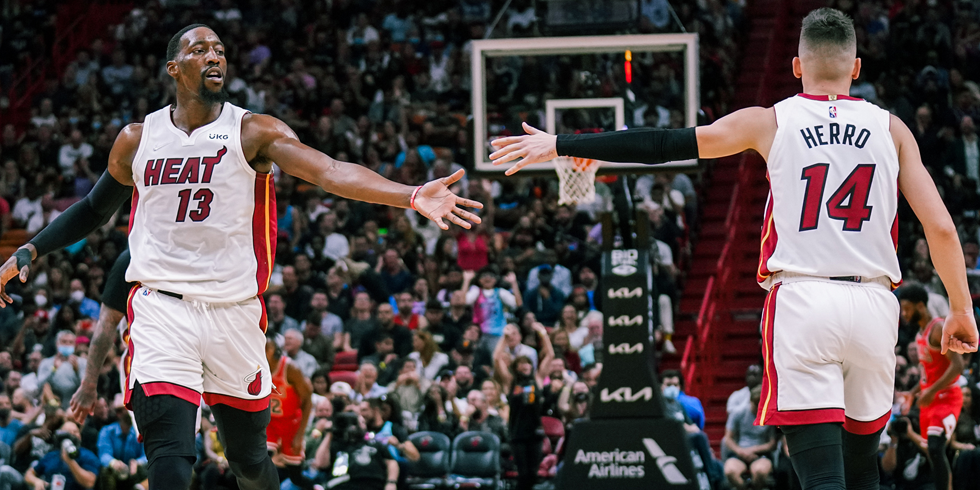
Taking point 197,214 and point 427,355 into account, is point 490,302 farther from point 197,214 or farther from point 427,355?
point 197,214

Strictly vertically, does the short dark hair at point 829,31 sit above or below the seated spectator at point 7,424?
above

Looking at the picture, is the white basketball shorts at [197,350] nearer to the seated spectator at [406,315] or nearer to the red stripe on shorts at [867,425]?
the red stripe on shorts at [867,425]

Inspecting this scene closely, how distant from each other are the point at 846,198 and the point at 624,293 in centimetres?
653

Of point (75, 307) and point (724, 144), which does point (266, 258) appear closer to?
point (724, 144)

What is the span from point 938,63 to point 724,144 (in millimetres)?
13757

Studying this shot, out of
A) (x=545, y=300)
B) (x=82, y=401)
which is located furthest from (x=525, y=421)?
(x=82, y=401)

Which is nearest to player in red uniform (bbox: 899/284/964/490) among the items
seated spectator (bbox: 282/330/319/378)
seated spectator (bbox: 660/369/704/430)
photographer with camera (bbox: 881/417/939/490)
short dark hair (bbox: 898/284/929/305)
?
short dark hair (bbox: 898/284/929/305)

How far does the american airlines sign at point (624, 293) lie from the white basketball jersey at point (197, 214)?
5975 millimetres

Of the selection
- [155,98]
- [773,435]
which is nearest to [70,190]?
[155,98]

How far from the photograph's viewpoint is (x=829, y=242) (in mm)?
4801

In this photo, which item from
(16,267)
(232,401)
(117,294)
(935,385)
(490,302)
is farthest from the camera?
(490,302)

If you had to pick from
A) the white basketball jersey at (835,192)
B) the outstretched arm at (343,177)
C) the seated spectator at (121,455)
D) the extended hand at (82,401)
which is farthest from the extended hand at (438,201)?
the seated spectator at (121,455)

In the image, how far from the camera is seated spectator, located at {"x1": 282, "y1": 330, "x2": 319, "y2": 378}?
13.7 metres

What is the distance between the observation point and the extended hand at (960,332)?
4.97m
